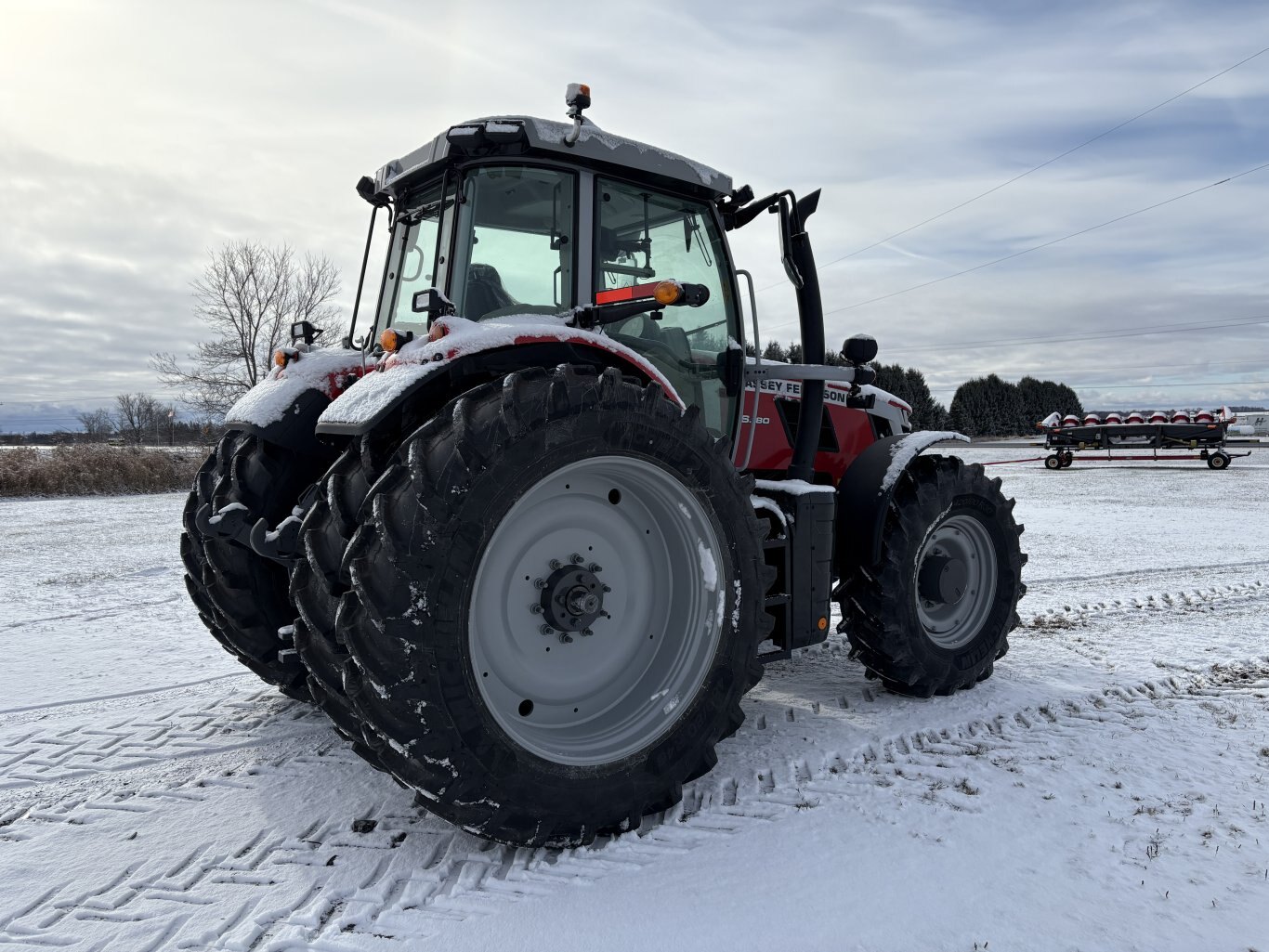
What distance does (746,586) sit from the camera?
10.2ft

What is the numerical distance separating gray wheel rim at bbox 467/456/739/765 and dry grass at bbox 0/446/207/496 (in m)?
16.5

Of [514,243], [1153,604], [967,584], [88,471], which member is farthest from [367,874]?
[88,471]

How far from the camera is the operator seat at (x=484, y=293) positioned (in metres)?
3.27

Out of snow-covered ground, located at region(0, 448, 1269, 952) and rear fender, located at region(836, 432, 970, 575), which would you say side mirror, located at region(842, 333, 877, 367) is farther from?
snow-covered ground, located at region(0, 448, 1269, 952)

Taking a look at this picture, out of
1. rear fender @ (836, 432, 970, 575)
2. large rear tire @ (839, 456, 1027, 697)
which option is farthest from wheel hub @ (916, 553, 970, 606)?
rear fender @ (836, 432, 970, 575)

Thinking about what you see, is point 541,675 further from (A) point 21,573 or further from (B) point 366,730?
(A) point 21,573

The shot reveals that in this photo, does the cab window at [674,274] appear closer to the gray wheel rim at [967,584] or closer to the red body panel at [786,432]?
the red body panel at [786,432]

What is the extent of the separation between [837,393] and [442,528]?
3056 millimetres

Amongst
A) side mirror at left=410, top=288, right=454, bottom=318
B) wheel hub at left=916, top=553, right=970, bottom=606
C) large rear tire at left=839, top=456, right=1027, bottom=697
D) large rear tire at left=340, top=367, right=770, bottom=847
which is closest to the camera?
large rear tire at left=340, top=367, right=770, bottom=847

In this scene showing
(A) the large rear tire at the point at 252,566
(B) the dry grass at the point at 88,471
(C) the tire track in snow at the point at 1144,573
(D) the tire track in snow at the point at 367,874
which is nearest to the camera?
(D) the tire track in snow at the point at 367,874

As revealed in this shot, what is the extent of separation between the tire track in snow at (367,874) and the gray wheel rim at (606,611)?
0.34 m

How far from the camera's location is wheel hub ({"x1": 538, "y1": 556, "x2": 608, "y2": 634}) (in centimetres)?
288

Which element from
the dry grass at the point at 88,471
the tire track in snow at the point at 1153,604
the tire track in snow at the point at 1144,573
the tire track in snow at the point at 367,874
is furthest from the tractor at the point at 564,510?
the dry grass at the point at 88,471

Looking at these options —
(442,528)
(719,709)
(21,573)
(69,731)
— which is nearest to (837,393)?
(719,709)
